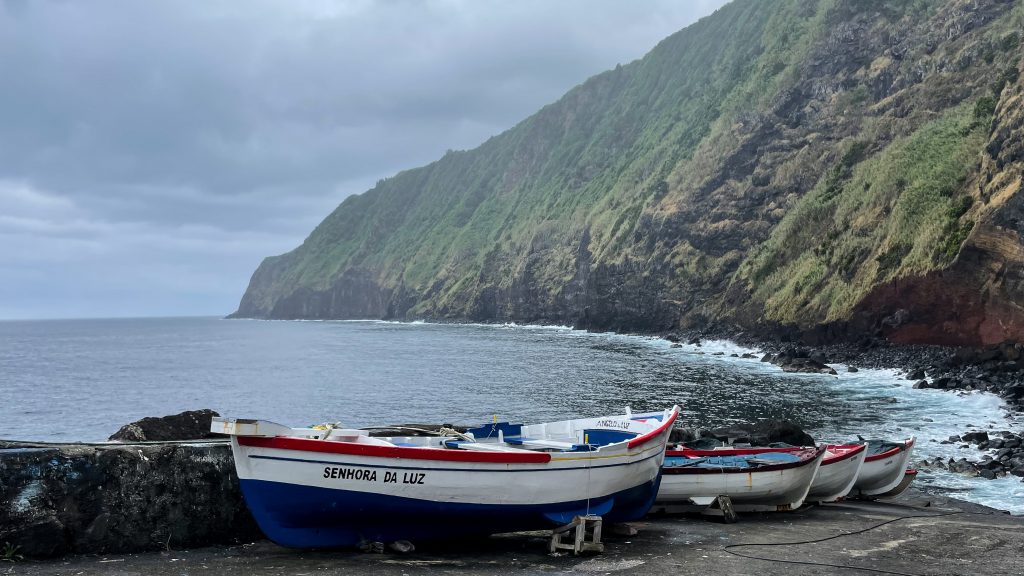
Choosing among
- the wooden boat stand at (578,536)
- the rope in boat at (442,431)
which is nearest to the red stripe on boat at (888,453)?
the wooden boat stand at (578,536)

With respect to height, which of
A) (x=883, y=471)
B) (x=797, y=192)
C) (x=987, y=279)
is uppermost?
(x=797, y=192)

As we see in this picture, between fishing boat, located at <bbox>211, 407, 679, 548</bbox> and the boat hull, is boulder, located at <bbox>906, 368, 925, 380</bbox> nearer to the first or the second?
the boat hull

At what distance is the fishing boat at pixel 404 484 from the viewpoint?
10164 mm

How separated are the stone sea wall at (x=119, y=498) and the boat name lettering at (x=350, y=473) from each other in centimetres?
191

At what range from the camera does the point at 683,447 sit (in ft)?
58.7

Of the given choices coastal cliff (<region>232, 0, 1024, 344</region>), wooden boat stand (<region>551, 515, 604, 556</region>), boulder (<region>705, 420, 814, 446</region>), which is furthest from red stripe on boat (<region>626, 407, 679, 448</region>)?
coastal cliff (<region>232, 0, 1024, 344</region>)

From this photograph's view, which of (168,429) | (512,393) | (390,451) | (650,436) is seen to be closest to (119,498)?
(390,451)

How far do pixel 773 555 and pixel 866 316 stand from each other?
46638 millimetres

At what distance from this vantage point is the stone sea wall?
9664 millimetres

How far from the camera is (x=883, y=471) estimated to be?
18.3 meters

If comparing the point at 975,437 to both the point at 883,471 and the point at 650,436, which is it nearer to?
the point at 883,471

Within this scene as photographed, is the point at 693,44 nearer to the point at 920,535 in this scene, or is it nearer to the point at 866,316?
the point at 866,316

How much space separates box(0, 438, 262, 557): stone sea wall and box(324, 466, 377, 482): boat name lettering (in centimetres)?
191

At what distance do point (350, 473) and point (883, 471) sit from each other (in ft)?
46.8
